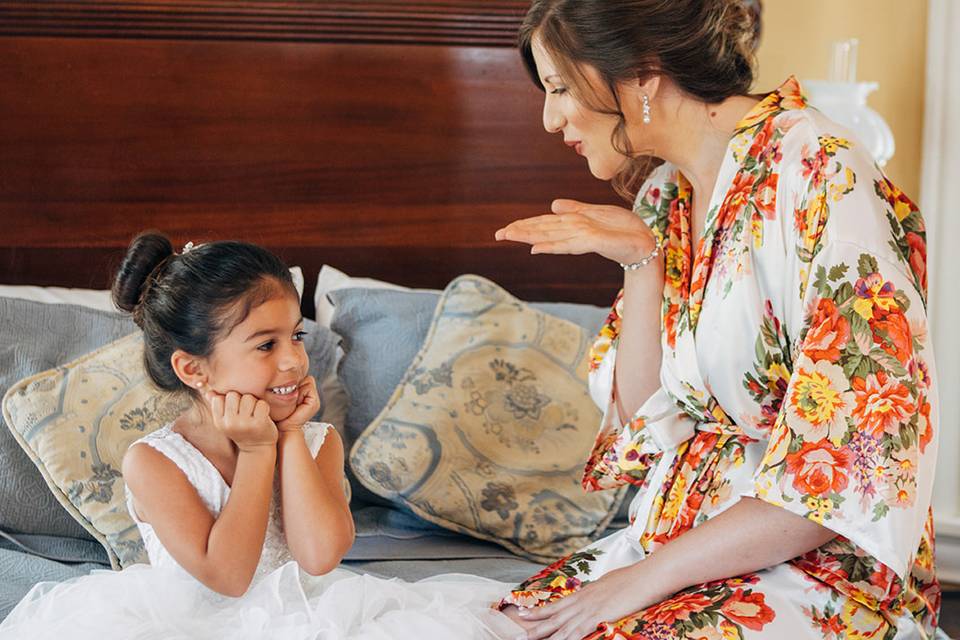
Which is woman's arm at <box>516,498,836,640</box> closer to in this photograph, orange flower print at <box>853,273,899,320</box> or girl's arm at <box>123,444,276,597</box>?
orange flower print at <box>853,273,899,320</box>

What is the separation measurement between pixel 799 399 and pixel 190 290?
2.57 feet

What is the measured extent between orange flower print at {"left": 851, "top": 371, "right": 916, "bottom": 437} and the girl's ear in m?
0.82

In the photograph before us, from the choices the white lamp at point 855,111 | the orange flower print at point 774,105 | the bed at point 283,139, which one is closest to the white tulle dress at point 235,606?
the orange flower print at point 774,105

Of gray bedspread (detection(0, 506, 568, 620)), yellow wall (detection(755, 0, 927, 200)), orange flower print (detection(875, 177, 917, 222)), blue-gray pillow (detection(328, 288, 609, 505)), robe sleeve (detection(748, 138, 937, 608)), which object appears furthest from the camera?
yellow wall (detection(755, 0, 927, 200))

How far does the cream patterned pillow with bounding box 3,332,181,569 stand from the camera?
1.80 metres

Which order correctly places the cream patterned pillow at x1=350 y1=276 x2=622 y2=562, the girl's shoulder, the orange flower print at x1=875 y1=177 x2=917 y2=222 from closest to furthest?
the orange flower print at x1=875 y1=177 x2=917 y2=222 < the girl's shoulder < the cream patterned pillow at x1=350 y1=276 x2=622 y2=562

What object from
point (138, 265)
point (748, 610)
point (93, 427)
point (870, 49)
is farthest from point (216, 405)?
point (870, 49)

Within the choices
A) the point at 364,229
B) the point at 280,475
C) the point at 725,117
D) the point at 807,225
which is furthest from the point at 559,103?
the point at 364,229

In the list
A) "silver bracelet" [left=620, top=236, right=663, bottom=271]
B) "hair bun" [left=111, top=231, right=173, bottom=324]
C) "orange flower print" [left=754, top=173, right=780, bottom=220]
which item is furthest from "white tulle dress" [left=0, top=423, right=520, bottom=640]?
"orange flower print" [left=754, top=173, right=780, bottom=220]

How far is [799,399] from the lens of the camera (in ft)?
4.33

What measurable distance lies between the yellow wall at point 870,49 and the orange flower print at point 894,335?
5.22ft

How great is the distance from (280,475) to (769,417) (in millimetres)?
651

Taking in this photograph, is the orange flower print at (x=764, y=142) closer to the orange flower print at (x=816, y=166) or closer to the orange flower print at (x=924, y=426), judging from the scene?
the orange flower print at (x=816, y=166)

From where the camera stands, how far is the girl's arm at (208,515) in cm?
143
